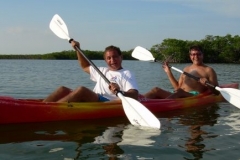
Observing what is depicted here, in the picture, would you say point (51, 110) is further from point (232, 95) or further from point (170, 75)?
point (232, 95)

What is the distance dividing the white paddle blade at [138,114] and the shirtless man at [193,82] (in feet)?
6.32

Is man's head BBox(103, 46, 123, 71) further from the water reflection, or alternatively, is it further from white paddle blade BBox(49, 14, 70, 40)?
white paddle blade BBox(49, 14, 70, 40)

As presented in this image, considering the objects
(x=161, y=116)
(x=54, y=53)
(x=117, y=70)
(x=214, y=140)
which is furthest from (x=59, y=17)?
(x=54, y=53)

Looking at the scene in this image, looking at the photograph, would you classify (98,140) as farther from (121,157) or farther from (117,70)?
(117,70)

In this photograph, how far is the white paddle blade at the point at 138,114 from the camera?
4.63 meters

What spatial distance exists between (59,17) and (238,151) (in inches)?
177

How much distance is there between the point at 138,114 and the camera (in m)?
4.80

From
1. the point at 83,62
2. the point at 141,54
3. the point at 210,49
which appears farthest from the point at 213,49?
the point at 83,62

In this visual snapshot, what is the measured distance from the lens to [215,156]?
11.9 feet

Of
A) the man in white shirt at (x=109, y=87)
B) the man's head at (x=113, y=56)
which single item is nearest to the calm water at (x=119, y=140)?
the man in white shirt at (x=109, y=87)

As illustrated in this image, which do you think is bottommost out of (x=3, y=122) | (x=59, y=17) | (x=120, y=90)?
(x=3, y=122)

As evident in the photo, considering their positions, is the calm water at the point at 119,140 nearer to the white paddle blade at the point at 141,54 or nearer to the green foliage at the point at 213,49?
the white paddle blade at the point at 141,54

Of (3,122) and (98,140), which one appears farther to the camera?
(3,122)

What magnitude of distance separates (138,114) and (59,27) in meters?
2.86
